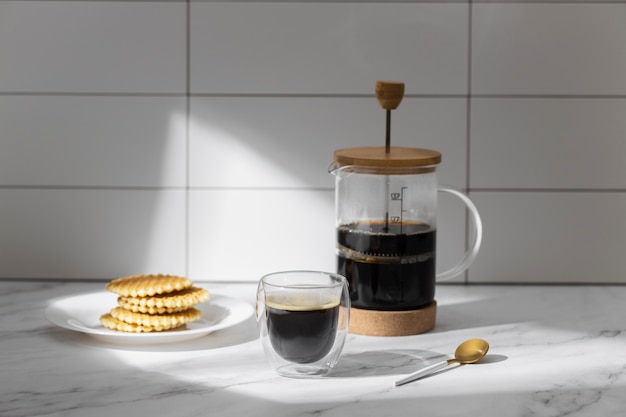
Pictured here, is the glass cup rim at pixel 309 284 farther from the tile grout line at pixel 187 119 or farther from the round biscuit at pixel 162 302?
the tile grout line at pixel 187 119

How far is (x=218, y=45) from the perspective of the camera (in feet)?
5.04

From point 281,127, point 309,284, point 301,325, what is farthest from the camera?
point 281,127

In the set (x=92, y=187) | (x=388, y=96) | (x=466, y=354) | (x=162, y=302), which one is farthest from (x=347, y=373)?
(x=92, y=187)

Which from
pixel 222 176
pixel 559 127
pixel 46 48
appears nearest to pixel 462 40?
pixel 559 127

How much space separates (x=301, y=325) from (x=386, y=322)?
22 centimetres

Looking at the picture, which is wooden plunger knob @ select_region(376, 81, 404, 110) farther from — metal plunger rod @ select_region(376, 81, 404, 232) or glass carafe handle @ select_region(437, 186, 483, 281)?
glass carafe handle @ select_region(437, 186, 483, 281)

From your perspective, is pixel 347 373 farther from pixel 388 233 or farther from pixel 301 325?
pixel 388 233

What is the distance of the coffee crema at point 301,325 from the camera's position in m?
1.06

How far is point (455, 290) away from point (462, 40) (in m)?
0.45

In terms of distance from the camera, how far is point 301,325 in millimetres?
1055

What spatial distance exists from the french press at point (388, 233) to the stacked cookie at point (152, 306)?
0.23 metres

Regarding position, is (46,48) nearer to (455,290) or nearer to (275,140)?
(275,140)

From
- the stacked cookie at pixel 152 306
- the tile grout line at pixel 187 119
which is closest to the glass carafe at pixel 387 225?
the stacked cookie at pixel 152 306

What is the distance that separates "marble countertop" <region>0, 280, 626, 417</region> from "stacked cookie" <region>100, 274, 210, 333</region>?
33mm
